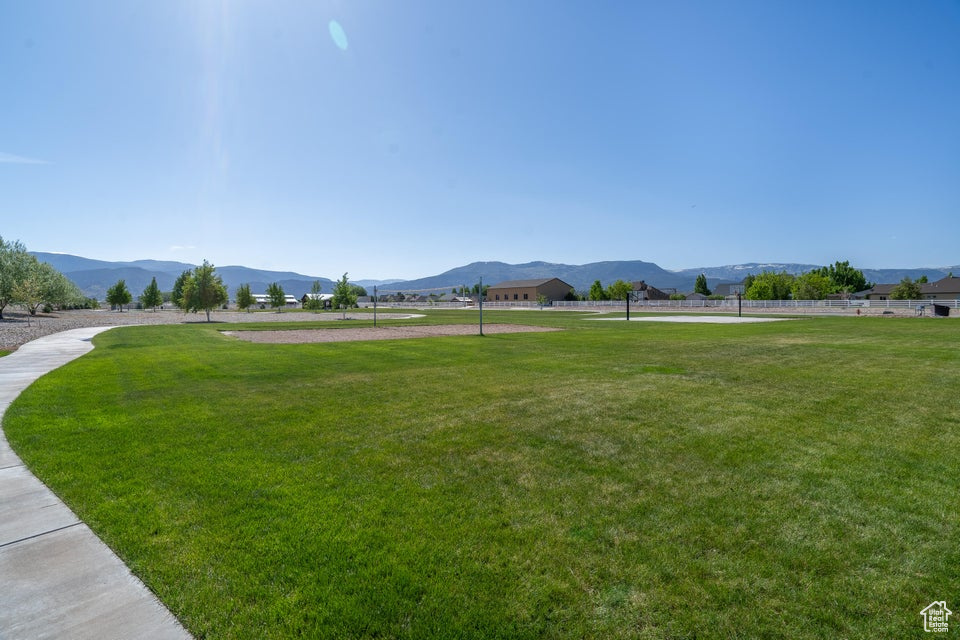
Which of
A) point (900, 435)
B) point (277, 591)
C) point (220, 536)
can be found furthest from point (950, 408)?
point (220, 536)

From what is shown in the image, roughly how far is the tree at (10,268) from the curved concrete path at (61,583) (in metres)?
56.0

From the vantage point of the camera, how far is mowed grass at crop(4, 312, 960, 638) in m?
2.94

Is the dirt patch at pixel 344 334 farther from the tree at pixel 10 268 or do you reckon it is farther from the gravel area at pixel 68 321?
the tree at pixel 10 268

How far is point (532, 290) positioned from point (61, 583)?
410 feet

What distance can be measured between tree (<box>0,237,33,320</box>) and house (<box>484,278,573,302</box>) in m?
88.8

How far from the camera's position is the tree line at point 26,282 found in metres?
45.0

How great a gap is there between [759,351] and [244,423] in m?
15.8

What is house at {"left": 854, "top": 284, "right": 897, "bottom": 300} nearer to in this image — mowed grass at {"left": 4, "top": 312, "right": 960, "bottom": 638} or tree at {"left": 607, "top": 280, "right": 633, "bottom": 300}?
tree at {"left": 607, "top": 280, "right": 633, "bottom": 300}

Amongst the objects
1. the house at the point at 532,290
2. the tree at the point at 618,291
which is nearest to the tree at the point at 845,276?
the tree at the point at 618,291

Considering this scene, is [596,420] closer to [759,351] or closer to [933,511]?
[933,511]

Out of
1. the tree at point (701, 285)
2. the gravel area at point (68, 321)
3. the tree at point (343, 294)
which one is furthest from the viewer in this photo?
the tree at point (701, 285)

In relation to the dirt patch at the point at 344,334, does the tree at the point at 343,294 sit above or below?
above

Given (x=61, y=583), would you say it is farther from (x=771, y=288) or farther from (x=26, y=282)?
(x=771, y=288)

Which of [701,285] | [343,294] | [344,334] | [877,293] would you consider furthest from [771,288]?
[344,334]
